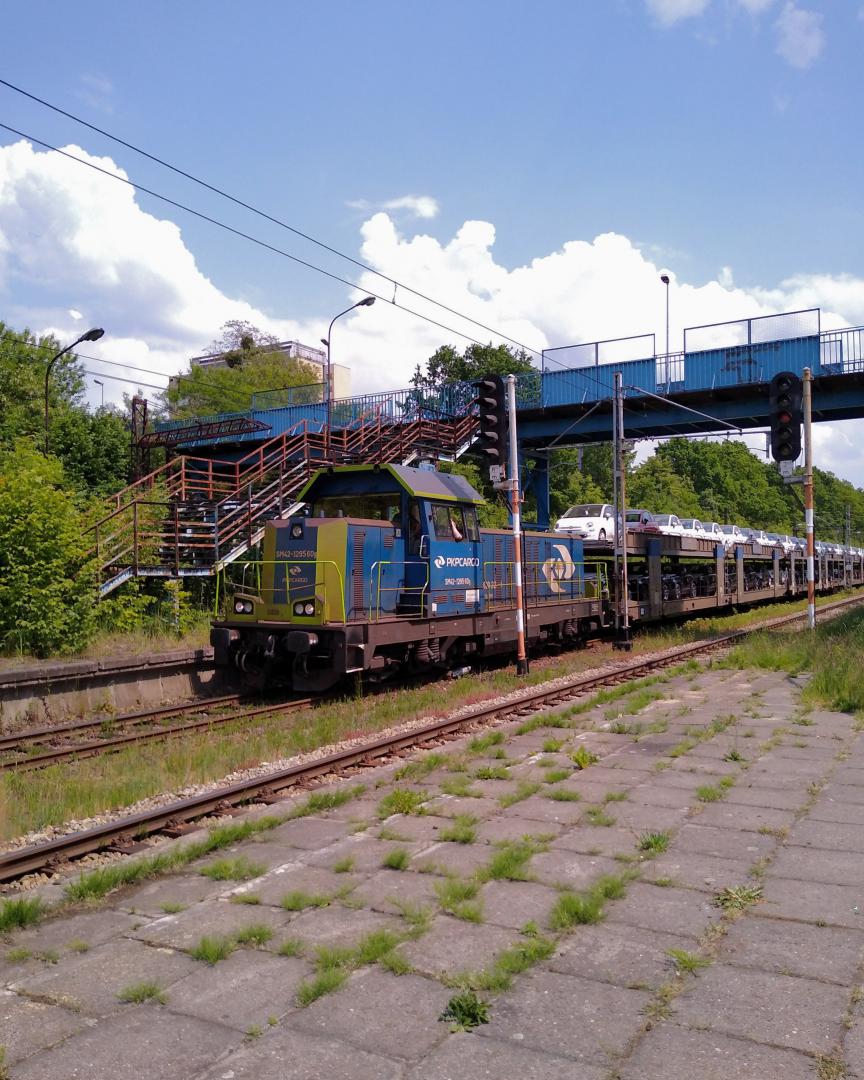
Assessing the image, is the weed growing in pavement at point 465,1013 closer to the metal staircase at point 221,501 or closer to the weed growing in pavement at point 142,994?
the weed growing in pavement at point 142,994

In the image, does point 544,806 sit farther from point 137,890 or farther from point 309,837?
point 137,890

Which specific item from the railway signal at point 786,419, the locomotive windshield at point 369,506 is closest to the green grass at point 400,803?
the locomotive windshield at point 369,506

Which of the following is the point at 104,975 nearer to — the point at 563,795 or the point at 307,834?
the point at 307,834

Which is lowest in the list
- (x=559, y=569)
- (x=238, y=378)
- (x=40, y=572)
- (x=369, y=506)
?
(x=559, y=569)

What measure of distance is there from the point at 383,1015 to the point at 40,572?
41.8 feet

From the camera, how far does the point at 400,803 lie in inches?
271

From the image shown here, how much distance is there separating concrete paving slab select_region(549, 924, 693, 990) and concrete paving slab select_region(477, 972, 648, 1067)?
0.09 metres

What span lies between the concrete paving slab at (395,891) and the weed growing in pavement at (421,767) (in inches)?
96.8

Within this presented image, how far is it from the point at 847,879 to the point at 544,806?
2.35m

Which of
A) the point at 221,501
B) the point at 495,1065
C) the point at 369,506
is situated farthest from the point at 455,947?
the point at 221,501

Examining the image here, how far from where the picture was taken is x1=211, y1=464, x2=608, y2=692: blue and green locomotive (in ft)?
41.3

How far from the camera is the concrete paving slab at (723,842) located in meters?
5.74

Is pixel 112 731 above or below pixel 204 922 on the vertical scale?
below

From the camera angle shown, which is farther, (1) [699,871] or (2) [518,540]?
(2) [518,540]
